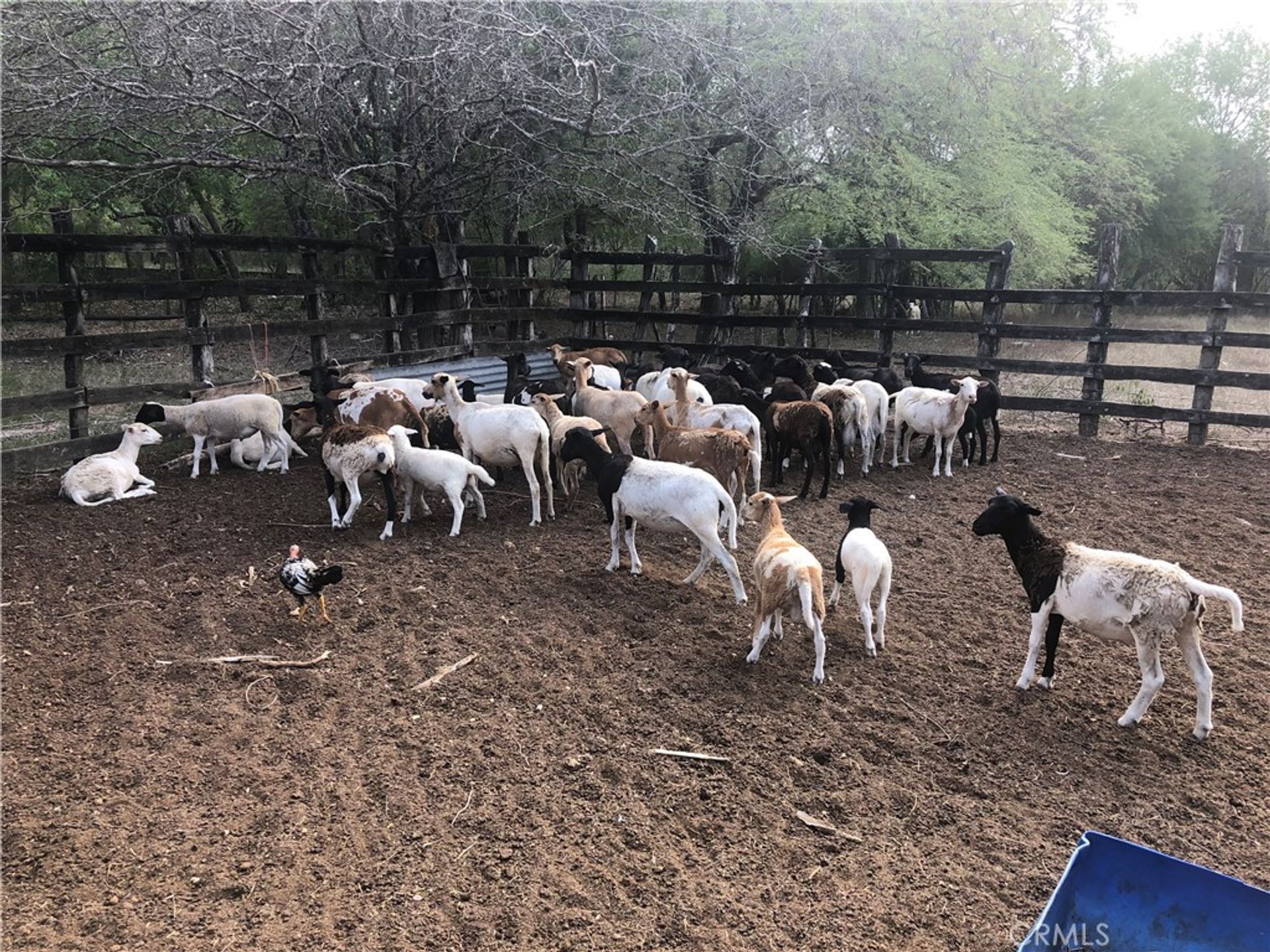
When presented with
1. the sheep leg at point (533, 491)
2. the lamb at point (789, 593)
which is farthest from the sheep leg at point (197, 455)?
the lamb at point (789, 593)

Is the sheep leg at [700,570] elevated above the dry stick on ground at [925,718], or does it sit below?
above

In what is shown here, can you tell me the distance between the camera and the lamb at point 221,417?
937 centimetres

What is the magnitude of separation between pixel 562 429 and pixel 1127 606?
5.46 metres

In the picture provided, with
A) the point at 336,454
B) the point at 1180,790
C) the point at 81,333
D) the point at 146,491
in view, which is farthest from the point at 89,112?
the point at 1180,790

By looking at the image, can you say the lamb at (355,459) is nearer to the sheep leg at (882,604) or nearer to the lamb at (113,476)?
the lamb at (113,476)

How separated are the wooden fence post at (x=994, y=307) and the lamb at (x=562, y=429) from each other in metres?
7.14

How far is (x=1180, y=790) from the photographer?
4.12 metres

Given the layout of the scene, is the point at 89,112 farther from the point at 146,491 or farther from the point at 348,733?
the point at 348,733

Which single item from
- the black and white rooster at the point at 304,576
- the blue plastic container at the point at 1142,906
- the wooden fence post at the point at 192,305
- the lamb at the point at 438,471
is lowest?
the blue plastic container at the point at 1142,906

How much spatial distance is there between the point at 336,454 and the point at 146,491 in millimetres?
2641

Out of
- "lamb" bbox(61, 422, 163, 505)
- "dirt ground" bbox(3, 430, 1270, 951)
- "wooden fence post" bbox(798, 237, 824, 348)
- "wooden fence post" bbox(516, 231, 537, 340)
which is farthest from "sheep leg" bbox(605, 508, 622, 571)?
"wooden fence post" bbox(516, 231, 537, 340)

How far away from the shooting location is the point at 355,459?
7539mm

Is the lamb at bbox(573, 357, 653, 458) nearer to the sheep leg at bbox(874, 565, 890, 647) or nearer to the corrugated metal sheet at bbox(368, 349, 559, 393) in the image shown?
the corrugated metal sheet at bbox(368, 349, 559, 393)

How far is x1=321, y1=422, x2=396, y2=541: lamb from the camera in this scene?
7.51m
